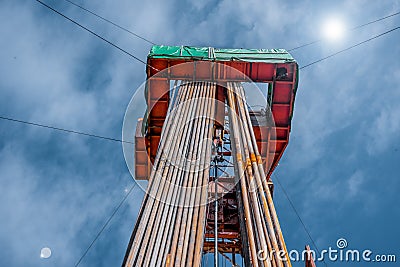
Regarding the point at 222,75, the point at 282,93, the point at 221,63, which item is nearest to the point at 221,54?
the point at 221,63

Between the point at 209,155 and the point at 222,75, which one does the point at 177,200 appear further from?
the point at 222,75

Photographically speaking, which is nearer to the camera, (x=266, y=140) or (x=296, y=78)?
(x=296, y=78)

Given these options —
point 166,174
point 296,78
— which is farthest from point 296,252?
point 296,78

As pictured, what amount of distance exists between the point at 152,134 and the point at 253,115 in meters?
2.79

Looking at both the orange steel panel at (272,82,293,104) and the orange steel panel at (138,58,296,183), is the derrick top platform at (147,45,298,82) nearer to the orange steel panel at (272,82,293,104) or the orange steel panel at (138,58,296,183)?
the orange steel panel at (138,58,296,183)

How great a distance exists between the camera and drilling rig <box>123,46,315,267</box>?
6.61 metres

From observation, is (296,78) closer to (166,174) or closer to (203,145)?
(203,145)

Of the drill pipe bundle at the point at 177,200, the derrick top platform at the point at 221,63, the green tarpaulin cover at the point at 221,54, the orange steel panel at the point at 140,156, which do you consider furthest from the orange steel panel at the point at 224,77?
the drill pipe bundle at the point at 177,200

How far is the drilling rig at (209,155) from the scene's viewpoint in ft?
21.7

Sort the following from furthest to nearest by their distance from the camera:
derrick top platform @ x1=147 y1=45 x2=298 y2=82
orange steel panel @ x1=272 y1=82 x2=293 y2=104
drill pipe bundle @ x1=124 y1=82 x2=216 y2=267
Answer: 1. orange steel panel @ x1=272 y1=82 x2=293 y2=104
2. derrick top platform @ x1=147 y1=45 x2=298 y2=82
3. drill pipe bundle @ x1=124 y1=82 x2=216 y2=267

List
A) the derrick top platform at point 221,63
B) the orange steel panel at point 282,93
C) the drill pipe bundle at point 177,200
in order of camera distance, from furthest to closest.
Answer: the orange steel panel at point 282,93, the derrick top platform at point 221,63, the drill pipe bundle at point 177,200

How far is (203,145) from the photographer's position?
8906 mm

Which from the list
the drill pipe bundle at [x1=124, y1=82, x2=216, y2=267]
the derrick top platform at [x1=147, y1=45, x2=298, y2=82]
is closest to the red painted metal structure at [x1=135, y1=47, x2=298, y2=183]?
the derrick top platform at [x1=147, y1=45, x2=298, y2=82]

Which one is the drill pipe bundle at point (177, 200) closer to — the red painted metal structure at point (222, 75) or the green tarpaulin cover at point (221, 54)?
the red painted metal structure at point (222, 75)
